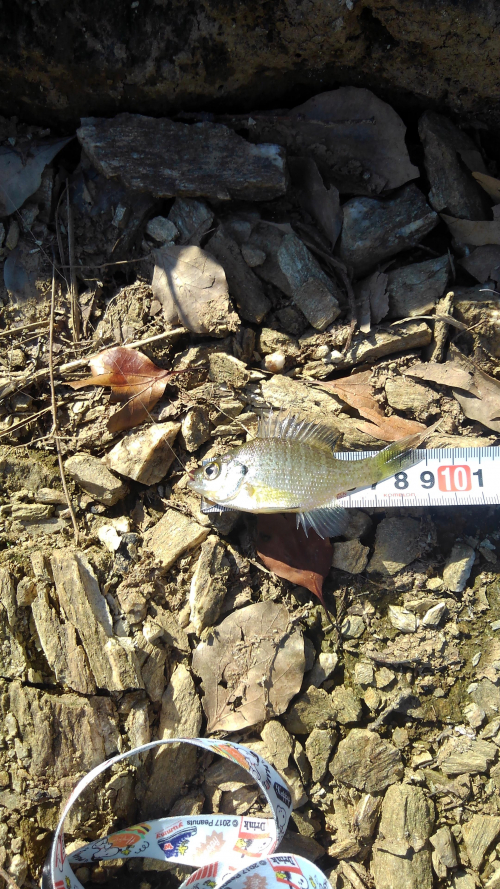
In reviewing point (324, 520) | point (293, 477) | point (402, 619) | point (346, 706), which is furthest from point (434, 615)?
point (293, 477)

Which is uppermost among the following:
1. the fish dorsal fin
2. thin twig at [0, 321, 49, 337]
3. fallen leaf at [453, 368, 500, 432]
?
thin twig at [0, 321, 49, 337]

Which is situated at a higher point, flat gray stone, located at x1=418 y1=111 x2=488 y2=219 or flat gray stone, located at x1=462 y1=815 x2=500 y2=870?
flat gray stone, located at x1=418 y1=111 x2=488 y2=219

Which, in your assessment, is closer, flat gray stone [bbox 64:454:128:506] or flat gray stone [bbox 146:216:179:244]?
flat gray stone [bbox 64:454:128:506]

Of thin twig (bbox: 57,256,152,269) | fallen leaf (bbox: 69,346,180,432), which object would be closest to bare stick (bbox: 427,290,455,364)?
fallen leaf (bbox: 69,346,180,432)

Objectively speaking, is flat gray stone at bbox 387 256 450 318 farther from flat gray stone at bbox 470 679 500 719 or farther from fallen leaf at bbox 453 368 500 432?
flat gray stone at bbox 470 679 500 719

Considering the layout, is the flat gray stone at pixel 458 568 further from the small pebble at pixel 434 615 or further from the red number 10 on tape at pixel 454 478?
the red number 10 on tape at pixel 454 478

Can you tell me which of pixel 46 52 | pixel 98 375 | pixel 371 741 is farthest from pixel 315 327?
pixel 371 741

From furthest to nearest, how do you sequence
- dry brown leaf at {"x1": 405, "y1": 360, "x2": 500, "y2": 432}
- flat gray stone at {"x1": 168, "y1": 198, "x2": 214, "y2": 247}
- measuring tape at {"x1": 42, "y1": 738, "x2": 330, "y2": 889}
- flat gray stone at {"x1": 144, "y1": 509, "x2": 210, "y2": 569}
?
flat gray stone at {"x1": 168, "y1": 198, "x2": 214, "y2": 247} → dry brown leaf at {"x1": 405, "y1": 360, "x2": 500, "y2": 432} → flat gray stone at {"x1": 144, "y1": 509, "x2": 210, "y2": 569} → measuring tape at {"x1": 42, "y1": 738, "x2": 330, "y2": 889}

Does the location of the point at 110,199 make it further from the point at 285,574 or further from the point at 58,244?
the point at 285,574
